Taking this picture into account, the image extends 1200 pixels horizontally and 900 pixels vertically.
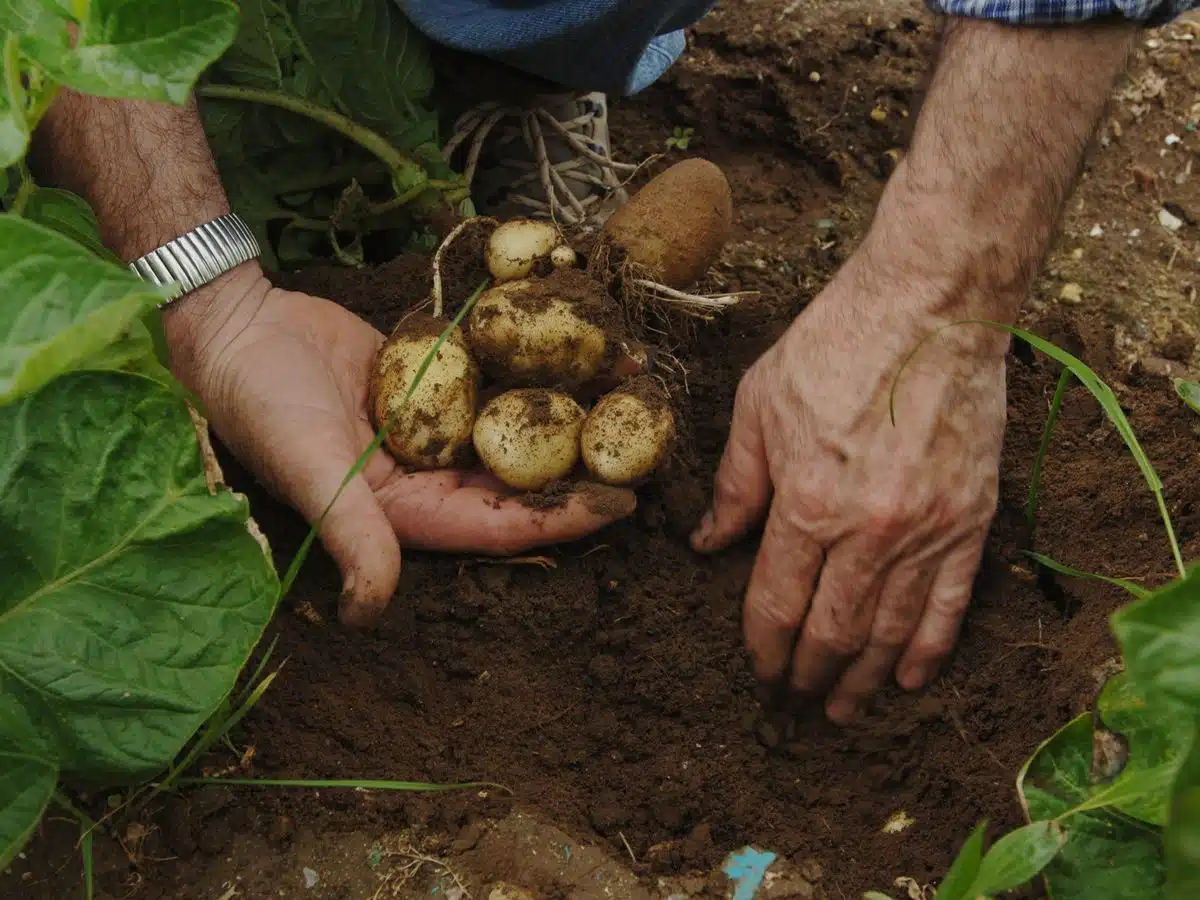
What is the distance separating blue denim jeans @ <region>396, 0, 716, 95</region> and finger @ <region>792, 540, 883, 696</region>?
125 cm

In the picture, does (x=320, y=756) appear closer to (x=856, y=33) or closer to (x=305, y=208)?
(x=305, y=208)

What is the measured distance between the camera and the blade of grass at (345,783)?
52.9 inches

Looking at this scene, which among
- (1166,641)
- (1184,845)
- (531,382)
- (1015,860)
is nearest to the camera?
(1184,845)

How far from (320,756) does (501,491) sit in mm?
494

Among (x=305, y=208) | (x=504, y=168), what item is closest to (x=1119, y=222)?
(x=504, y=168)

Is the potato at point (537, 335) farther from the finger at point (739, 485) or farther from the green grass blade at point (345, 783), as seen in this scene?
the green grass blade at point (345, 783)

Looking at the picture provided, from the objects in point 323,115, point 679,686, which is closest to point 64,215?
point 323,115

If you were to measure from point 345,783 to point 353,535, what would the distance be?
353 mm

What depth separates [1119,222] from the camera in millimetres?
2412

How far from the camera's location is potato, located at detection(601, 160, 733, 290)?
2.00 m

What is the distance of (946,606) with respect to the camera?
1.67 meters

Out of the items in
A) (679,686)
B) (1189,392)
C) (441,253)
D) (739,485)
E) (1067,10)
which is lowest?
(679,686)

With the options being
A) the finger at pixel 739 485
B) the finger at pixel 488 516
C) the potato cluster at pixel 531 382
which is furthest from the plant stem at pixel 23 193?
the finger at pixel 739 485

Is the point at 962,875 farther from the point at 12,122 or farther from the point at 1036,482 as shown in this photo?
the point at 12,122
